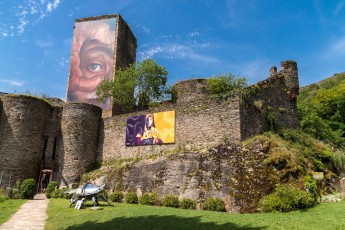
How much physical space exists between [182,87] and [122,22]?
1446 cm

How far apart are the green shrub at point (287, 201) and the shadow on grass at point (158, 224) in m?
3.39

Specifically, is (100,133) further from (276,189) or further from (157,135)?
(276,189)

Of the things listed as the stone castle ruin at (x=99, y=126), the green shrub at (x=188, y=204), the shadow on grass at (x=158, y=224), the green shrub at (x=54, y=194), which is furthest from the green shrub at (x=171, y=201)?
the green shrub at (x=54, y=194)

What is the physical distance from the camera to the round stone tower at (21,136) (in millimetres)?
23625

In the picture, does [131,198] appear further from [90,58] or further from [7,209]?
[90,58]

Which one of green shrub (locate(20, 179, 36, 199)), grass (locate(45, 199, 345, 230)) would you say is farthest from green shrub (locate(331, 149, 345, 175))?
green shrub (locate(20, 179, 36, 199))

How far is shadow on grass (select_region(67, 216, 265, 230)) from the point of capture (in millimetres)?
10089

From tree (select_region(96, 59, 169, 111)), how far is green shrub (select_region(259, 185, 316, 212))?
696 inches

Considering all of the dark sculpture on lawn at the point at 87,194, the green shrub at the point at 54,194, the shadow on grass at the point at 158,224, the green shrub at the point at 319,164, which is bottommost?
the shadow on grass at the point at 158,224

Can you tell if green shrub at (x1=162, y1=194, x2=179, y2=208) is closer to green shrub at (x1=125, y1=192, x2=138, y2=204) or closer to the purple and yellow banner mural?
green shrub at (x1=125, y1=192, x2=138, y2=204)

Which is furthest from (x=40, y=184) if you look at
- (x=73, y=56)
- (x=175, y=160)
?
(x=73, y=56)

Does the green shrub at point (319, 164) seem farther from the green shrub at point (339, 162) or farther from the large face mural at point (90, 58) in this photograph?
the large face mural at point (90, 58)

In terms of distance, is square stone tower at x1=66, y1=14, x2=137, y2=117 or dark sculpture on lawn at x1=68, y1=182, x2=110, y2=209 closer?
dark sculpture on lawn at x1=68, y1=182, x2=110, y2=209

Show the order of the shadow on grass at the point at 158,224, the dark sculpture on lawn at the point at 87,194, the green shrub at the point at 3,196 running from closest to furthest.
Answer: the shadow on grass at the point at 158,224, the dark sculpture on lawn at the point at 87,194, the green shrub at the point at 3,196
